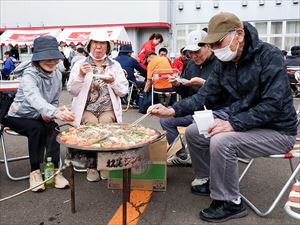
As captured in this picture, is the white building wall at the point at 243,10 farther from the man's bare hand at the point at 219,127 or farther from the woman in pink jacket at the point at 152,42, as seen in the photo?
the man's bare hand at the point at 219,127

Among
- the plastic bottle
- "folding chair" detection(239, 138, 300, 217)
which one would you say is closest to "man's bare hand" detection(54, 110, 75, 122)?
the plastic bottle

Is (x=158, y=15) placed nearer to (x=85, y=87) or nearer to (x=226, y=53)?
(x=85, y=87)

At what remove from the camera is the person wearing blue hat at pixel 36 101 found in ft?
10.8

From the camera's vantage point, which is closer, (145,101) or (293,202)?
(293,202)

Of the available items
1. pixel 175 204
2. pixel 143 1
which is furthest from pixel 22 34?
pixel 175 204

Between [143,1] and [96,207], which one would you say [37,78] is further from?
[143,1]

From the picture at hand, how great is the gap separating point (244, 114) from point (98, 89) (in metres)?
1.67

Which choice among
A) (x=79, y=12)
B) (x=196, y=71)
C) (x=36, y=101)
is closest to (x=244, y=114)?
(x=196, y=71)

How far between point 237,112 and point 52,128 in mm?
1917

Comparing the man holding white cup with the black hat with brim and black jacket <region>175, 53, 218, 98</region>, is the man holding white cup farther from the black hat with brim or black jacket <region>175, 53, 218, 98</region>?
the black hat with brim

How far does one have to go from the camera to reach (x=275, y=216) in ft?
9.34

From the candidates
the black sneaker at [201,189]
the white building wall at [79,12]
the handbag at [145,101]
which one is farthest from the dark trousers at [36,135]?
the white building wall at [79,12]

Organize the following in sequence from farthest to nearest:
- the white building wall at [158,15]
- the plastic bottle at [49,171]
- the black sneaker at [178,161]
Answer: the white building wall at [158,15] < the black sneaker at [178,161] < the plastic bottle at [49,171]

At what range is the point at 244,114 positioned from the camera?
268 centimetres
